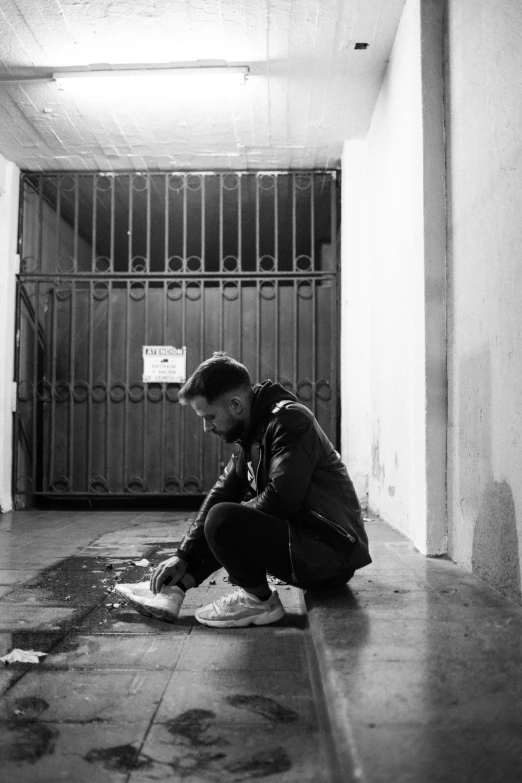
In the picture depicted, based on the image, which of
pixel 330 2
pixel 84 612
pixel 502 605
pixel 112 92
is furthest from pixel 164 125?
pixel 502 605

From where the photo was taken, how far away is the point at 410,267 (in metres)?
4.58

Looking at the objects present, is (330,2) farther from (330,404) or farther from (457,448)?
(330,404)

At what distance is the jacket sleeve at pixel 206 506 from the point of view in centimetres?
307

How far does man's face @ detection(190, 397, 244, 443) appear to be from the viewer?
3.02m

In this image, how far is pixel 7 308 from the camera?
717 centimetres

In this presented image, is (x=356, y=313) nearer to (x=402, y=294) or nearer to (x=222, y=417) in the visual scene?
(x=402, y=294)

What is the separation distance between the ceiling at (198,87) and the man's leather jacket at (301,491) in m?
3.25

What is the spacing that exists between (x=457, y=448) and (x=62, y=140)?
5.18 m

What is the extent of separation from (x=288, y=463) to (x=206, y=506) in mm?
637

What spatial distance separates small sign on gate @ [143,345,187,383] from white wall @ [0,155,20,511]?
1491 millimetres

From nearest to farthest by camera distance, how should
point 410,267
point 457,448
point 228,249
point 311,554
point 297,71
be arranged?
1. point 311,554
2. point 457,448
3. point 410,267
4. point 297,71
5. point 228,249

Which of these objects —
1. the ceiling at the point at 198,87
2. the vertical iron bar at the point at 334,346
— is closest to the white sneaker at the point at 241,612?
the ceiling at the point at 198,87

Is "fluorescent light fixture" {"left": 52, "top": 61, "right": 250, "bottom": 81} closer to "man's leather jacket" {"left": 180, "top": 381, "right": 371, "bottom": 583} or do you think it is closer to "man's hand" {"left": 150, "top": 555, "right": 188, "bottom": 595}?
"man's leather jacket" {"left": 180, "top": 381, "right": 371, "bottom": 583}

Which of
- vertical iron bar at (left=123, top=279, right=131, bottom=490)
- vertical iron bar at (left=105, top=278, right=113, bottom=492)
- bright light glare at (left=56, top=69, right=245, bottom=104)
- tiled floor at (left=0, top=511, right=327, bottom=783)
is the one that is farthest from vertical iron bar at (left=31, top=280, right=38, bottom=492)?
tiled floor at (left=0, top=511, right=327, bottom=783)
